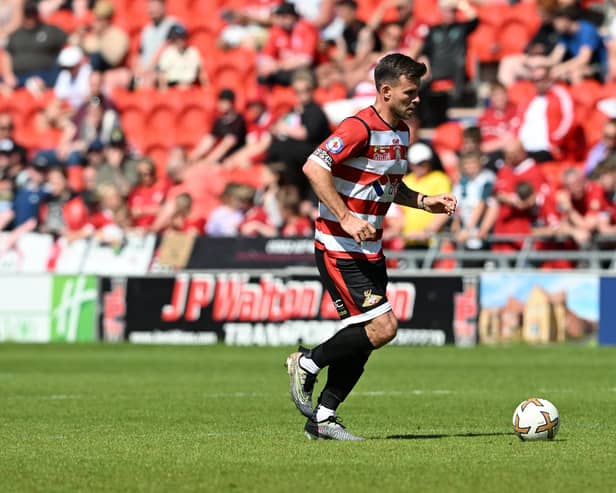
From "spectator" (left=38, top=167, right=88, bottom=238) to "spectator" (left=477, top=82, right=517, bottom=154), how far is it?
6599mm

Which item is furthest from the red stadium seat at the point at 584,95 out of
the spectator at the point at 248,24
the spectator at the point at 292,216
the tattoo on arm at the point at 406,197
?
the tattoo on arm at the point at 406,197

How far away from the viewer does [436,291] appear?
19.1m

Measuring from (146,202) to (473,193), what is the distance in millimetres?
5977

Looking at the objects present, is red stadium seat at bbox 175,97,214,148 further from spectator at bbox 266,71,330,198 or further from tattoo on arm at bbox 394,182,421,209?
tattoo on arm at bbox 394,182,421,209

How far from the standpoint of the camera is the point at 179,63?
2523cm

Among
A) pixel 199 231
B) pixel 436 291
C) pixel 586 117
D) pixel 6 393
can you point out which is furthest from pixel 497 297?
pixel 6 393

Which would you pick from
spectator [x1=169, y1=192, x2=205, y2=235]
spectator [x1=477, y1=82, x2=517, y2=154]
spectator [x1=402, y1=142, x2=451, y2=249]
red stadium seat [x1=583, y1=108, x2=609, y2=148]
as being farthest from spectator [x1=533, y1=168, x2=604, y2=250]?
spectator [x1=169, y1=192, x2=205, y2=235]

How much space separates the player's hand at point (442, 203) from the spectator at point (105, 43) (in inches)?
716

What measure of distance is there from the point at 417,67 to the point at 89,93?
1790cm

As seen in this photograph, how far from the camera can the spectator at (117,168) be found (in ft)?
77.3

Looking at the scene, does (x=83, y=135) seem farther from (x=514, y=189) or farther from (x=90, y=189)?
(x=514, y=189)

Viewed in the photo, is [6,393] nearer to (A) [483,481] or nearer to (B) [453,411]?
(B) [453,411]

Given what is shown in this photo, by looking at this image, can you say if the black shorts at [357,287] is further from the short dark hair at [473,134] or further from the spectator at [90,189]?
the spectator at [90,189]

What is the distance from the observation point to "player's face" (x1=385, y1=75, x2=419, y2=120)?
8562mm
